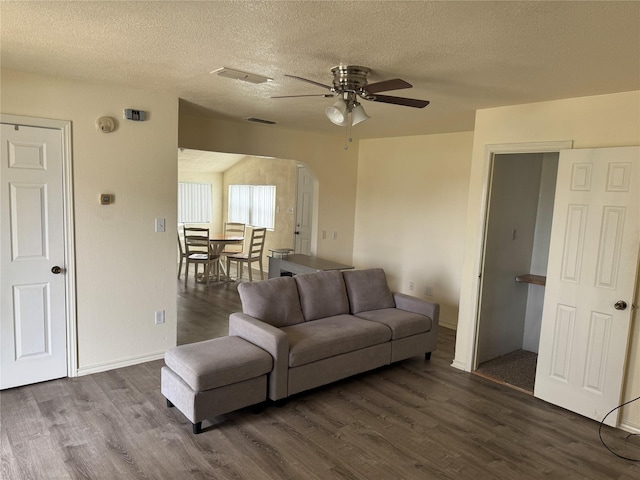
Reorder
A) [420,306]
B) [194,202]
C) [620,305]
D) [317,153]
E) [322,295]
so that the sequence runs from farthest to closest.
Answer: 1. [194,202]
2. [317,153]
3. [420,306]
4. [322,295]
5. [620,305]

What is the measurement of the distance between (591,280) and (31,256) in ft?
13.9

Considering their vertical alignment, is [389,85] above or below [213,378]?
above

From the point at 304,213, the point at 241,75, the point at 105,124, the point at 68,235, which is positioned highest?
the point at 241,75

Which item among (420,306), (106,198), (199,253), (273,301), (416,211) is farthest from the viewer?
(199,253)

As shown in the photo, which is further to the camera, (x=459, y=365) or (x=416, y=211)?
(x=416, y=211)

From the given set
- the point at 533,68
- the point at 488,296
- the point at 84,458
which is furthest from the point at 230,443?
the point at 533,68

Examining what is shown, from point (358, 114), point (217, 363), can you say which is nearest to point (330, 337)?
point (217, 363)

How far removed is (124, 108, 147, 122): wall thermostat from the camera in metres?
3.61

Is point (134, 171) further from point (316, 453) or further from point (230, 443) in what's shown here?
point (316, 453)

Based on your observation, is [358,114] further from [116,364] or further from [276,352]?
[116,364]

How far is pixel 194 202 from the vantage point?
9.72 m

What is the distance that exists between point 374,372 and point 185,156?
6.22 metres

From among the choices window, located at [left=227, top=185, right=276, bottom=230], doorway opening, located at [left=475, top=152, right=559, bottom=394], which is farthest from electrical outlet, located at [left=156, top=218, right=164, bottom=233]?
window, located at [left=227, top=185, right=276, bottom=230]

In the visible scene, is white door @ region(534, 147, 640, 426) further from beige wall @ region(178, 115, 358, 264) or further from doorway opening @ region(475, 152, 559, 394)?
beige wall @ region(178, 115, 358, 264)
